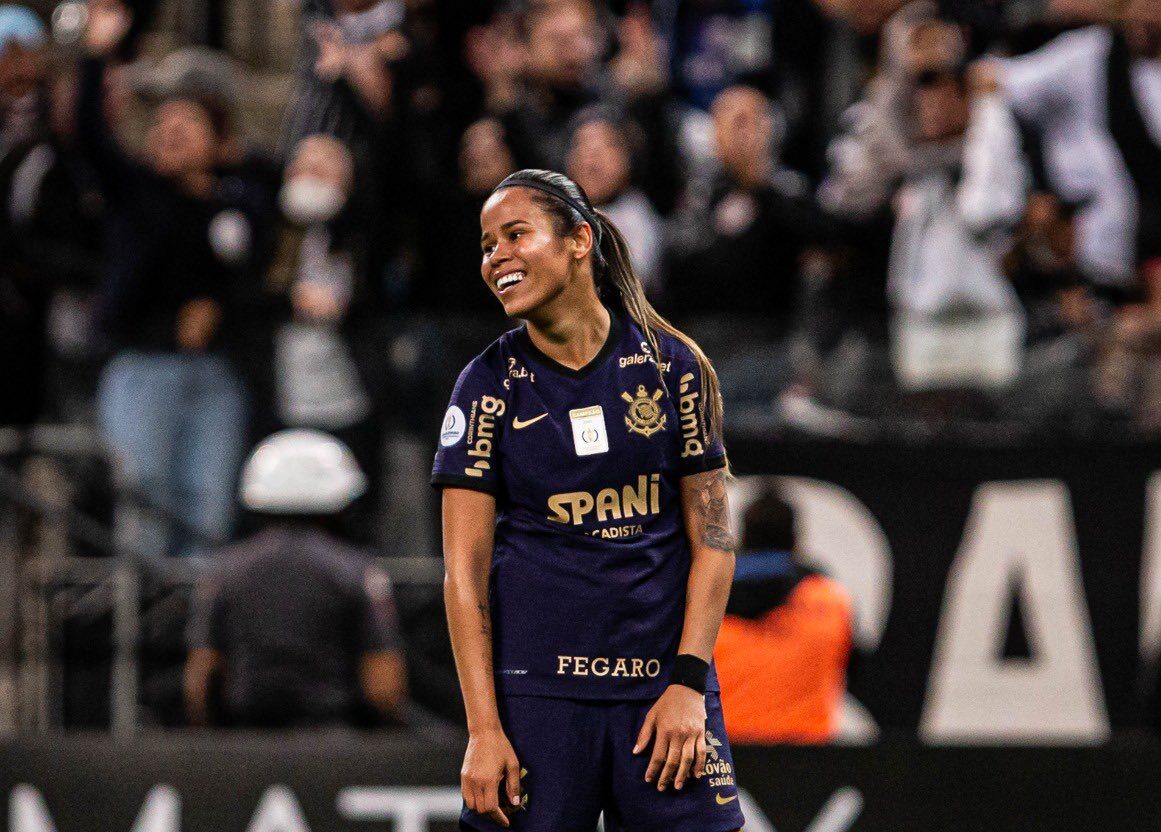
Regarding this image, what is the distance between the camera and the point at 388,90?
8789 millimetres

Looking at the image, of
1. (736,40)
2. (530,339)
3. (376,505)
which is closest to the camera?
(530,339)

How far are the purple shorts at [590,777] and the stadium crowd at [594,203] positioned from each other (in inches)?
177

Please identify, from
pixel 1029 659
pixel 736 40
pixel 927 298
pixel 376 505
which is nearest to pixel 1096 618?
pixel 1029 659

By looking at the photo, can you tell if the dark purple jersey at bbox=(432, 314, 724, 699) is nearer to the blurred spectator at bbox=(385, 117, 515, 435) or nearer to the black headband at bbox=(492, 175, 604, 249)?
the black headband at bbox=(492, 175, 604, 249)

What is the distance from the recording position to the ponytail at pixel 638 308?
369 cm

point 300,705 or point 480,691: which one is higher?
point 480,691

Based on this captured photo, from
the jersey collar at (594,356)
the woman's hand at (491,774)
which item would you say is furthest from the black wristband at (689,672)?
the jersey collar at (594,356)

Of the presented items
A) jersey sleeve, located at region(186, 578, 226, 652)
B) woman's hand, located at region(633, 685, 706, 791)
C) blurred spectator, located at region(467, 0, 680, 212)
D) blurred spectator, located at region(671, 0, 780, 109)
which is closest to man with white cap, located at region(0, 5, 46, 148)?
blurred spectator, located at region(467, 0, 680, 212)

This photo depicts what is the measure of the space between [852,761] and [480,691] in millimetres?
3099

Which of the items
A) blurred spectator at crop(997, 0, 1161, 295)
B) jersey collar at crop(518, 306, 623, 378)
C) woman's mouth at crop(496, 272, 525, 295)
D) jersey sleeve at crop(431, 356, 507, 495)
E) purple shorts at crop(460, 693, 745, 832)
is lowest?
purple shorts at crop(460, 693, 745, 832)

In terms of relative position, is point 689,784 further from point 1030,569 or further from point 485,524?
point 1030,569

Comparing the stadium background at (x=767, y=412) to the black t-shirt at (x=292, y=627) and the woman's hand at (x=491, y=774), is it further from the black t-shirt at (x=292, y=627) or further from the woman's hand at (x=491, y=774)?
the woman's hand at (x=491, y=774)

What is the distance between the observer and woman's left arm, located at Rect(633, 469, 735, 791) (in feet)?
11.3

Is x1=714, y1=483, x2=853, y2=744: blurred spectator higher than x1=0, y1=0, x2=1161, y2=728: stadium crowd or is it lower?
lower
